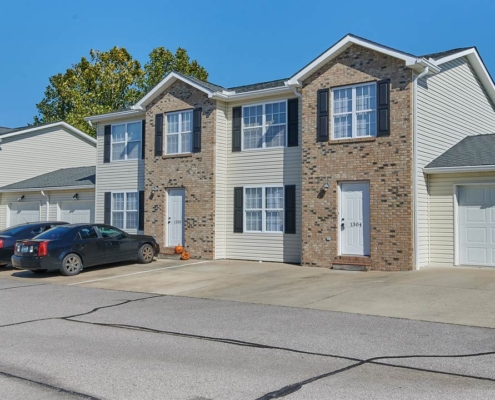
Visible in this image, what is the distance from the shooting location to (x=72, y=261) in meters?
15.8

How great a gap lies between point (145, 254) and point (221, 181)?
3558 mm

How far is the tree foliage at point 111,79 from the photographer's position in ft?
138

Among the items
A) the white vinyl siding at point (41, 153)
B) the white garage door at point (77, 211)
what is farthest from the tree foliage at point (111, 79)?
the white garage door at point (77, 211)

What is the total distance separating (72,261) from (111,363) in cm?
988

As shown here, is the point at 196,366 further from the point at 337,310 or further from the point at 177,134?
the point at 177,134

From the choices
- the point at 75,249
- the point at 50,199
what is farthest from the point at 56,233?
the point at 50,199

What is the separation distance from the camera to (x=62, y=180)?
86.5 ft

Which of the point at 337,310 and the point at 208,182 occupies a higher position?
the point at 208,182

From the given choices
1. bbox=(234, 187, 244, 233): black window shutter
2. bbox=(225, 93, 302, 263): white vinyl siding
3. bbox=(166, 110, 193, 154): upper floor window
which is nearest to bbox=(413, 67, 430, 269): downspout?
bbox=(225, 93, 302, 263): white vinyl siding

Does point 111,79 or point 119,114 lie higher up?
point 111,79

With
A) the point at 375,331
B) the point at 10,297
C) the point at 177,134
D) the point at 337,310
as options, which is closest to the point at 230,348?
the point at 375,331

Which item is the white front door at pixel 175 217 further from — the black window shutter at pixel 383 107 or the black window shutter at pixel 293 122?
the black window shutter at pixel 383 107

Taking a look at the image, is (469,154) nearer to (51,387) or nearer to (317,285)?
(317,285)

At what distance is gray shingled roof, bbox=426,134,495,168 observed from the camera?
15145 mm
